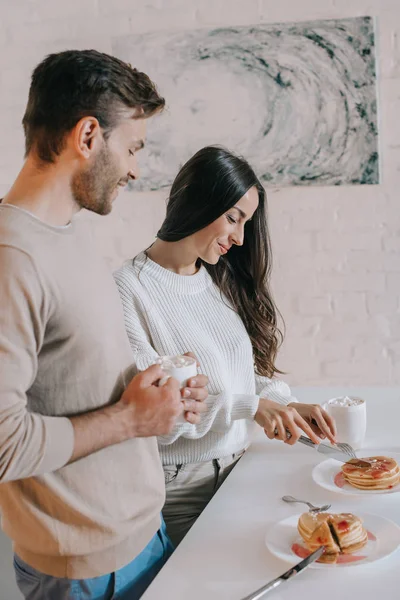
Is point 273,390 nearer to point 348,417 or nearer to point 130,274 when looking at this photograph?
point 348,417

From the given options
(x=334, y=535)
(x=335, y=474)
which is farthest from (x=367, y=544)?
(x=335, y=474)

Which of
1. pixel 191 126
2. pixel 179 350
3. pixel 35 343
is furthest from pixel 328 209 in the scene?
pixel 35 343

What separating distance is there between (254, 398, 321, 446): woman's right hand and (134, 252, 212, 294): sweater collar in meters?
Answer: 0.38

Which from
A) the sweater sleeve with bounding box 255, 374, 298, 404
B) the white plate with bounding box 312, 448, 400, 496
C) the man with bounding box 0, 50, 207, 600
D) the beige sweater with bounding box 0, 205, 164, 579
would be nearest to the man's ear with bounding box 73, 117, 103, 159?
the man with bounding box 0, 50, 207, 600

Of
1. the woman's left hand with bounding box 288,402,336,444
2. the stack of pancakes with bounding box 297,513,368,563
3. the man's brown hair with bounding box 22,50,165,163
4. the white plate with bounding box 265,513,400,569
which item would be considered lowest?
the white plate with bounding box 265,513,400,569

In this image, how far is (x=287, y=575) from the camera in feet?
3.22

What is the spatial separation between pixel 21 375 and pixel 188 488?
73 centimetres

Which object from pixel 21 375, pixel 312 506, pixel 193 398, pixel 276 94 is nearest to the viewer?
pixel 21 375

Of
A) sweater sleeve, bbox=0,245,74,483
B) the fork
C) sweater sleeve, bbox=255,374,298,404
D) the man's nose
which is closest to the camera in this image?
sweater sleeve, bbox=0,245,74,483

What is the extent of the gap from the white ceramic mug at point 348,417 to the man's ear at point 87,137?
76cm

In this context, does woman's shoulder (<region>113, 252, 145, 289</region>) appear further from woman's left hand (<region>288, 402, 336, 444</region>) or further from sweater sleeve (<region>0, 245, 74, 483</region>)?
sweater sleeve (<region>0, 245, 74, 483</region>)

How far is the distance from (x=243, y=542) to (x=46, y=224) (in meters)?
0.59

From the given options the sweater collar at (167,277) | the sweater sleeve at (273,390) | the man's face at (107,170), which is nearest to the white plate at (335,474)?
the sweater sleeve at (273,390)

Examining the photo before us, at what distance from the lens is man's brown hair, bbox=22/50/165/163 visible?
99cm
